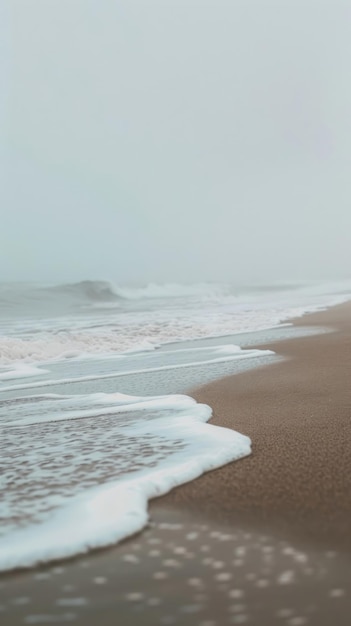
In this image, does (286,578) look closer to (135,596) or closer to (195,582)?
(195,582)

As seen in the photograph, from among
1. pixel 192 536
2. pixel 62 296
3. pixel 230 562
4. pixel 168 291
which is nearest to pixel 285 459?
pixel 192 536

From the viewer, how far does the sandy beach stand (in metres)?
1.21

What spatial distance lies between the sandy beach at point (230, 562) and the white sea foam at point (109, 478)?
62 millimetres

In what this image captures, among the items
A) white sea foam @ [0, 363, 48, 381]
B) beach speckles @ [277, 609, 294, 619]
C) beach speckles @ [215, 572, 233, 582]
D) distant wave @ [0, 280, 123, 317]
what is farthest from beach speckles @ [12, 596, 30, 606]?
distant wave @ [0, 280, 123, 317]

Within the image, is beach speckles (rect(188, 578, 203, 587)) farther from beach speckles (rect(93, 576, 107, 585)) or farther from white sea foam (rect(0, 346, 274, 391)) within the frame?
white sea foam (rect(0, 346, 274, 391))

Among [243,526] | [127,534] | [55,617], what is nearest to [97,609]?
[55,617]

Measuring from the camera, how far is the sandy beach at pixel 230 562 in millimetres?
1206

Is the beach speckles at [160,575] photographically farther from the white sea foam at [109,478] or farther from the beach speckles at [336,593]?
the beach speckles at [336,593]

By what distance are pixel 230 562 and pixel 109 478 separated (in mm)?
814

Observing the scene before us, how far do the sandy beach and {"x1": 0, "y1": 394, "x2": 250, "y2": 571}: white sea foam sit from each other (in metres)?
0.06

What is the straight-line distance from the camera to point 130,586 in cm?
132

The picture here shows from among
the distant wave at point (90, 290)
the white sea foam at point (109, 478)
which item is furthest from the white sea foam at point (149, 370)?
the distant wave at point (90, 290)

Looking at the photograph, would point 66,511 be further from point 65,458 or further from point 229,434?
point 229,434

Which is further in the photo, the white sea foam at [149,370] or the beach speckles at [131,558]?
the white sea foam at [149,370]
